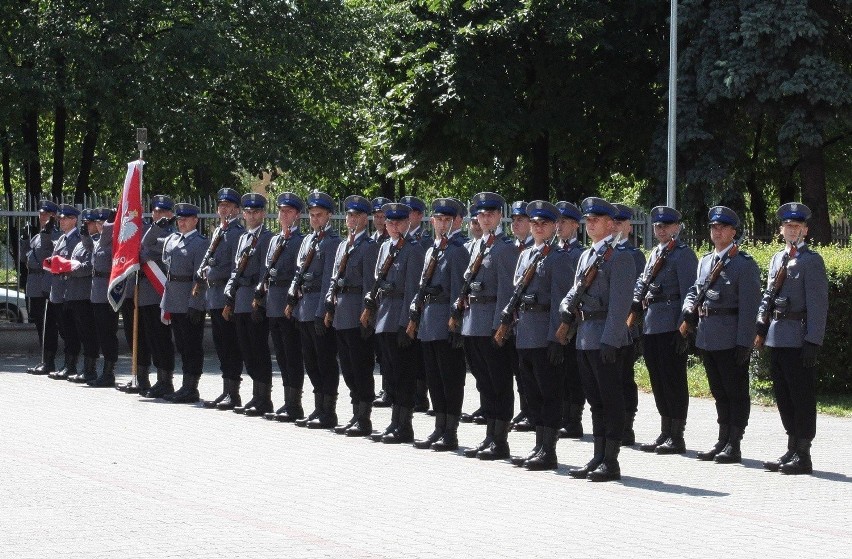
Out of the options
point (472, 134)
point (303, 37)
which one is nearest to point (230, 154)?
point (303, 37)

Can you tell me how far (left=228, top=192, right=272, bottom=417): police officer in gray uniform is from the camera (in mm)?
14797

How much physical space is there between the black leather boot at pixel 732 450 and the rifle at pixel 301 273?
4.19 meters

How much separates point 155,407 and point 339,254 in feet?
9.97

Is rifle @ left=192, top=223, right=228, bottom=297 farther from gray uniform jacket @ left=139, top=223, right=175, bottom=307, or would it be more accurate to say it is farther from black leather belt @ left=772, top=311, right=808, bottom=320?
black leather belt @ left=772, top=311, right=808, bottom=320

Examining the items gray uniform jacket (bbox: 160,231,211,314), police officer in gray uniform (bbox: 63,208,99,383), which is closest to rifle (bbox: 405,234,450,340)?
gray uniform jacket (bbox: 160,231,211,314)

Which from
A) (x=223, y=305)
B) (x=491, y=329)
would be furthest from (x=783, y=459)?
(x=223, y=305)

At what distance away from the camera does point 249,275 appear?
1491cm

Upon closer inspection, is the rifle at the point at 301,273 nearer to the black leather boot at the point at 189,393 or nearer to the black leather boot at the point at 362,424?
the black leather boot at the point at 362,424

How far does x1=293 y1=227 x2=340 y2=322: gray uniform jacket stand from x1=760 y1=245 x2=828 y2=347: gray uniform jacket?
411cm

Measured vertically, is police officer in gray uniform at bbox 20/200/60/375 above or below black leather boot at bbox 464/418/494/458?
above

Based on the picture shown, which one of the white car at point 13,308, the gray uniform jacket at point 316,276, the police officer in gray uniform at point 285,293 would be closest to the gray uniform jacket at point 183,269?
the police officer in gray uniform at point 285,293

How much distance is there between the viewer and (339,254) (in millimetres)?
13531

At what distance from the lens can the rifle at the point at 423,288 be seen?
12.5 metres

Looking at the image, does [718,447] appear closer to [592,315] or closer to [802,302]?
[802,302]
